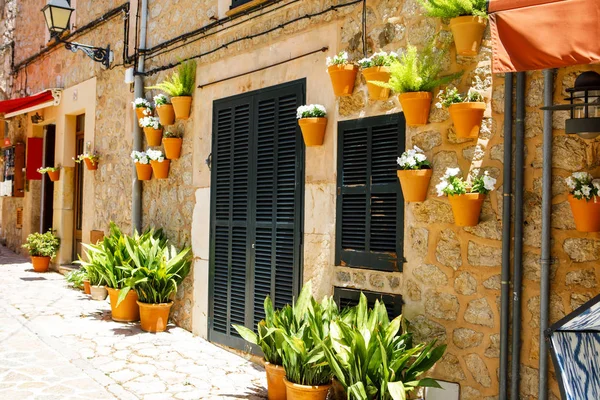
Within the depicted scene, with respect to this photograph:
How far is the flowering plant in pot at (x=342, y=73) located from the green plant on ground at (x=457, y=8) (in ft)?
3.38

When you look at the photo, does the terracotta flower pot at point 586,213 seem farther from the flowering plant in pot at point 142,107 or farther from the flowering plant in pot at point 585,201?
the flowering plant in pot at point 142,107

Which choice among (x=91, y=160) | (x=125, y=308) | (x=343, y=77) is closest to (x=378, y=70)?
(x=343, y=77)

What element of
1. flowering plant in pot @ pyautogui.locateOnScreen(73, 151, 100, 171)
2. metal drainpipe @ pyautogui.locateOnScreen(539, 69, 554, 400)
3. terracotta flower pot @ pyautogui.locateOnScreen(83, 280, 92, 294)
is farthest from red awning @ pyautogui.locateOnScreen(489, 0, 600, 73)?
flowering plant in pot @ pyautogui.locateOnScreen(73, 151, 100, 171)

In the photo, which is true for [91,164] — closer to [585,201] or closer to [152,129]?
[152,129]

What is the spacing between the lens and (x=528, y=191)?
13.0ft

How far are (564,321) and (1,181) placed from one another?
14831mm

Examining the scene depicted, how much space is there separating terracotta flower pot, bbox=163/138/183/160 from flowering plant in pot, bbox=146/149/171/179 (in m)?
0.13

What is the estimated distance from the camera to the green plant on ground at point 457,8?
408 cm

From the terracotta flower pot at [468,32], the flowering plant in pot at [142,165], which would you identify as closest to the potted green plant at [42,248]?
the flowering plant in pot at [142,165]

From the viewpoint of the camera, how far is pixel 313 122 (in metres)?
5.36

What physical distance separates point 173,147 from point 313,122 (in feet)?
9.06

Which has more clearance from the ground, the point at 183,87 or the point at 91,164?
the point at 183,87

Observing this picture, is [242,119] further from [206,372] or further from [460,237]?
[460,237]

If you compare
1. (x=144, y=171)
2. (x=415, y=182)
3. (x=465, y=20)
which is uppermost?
(x=465, y=20)
